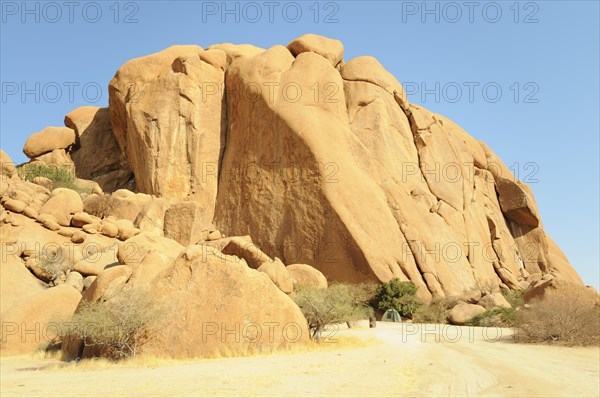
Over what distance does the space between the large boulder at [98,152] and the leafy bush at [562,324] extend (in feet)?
106

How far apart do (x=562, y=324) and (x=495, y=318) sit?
8.85 m

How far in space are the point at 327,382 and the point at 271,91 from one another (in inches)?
1129

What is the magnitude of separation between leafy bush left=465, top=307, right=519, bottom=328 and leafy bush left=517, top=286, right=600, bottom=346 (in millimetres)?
7184

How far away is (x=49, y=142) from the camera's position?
148ft

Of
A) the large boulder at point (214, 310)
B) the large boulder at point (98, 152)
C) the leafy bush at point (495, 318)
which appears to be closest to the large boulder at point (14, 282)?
the large boulder at point (214, 310)

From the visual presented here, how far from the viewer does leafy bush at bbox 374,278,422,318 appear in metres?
29.3

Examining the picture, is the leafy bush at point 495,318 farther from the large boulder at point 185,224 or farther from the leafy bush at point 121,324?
the leafy bush at point 121,324

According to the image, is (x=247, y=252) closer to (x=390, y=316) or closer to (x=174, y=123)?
(x=390, y=316)

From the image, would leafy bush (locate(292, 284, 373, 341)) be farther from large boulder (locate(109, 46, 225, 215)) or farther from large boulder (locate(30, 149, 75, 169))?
large boulder (locate(30, 149, 75, 169))

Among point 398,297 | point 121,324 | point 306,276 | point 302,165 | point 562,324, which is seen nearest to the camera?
point 121,324

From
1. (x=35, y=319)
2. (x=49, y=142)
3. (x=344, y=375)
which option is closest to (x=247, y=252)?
(x=35, y=319)

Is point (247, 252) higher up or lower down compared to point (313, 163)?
lower down

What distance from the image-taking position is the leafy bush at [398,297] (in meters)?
29.3

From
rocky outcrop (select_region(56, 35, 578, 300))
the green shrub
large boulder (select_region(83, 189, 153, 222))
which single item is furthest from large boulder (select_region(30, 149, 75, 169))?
large boulder (select_region(83, 189, 153, 222))
